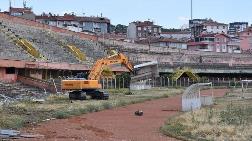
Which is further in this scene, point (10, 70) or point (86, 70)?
point (86, 70)

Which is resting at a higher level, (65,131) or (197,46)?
(197,46)

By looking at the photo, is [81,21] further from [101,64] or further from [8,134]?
[8,134]

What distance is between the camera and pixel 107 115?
3092 cm

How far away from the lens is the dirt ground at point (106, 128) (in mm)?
21094

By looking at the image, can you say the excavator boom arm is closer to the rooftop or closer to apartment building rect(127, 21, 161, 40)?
the rooftop

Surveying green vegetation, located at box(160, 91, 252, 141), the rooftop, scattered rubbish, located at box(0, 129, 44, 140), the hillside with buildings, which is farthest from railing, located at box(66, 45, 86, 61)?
the rooftop

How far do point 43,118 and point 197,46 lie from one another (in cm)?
10704

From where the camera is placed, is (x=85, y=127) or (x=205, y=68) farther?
(x=205, y=68)

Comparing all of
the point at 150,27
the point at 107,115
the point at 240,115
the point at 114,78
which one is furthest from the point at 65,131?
the point at 150,27

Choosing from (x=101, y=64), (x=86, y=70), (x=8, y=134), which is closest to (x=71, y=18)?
(x=86, y=70)

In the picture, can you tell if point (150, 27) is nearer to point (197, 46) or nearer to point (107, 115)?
point (197, 46)

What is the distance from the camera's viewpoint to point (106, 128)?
2445cm

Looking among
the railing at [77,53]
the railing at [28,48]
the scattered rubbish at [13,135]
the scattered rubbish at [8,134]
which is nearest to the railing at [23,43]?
the railing at [28,48]

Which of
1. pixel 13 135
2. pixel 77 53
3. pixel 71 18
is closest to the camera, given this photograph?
pixel 13 135
